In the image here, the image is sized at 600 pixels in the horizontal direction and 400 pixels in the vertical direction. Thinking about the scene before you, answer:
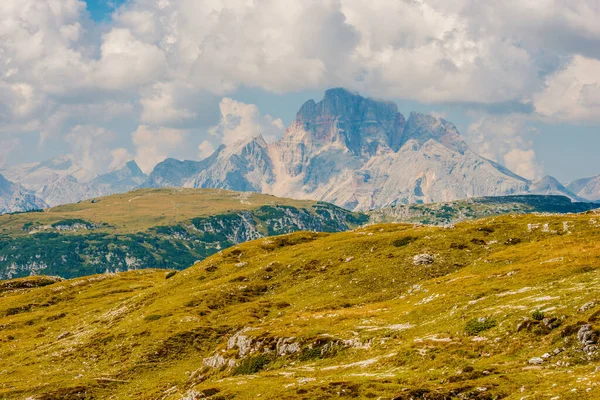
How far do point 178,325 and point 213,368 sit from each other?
25295 millimetres

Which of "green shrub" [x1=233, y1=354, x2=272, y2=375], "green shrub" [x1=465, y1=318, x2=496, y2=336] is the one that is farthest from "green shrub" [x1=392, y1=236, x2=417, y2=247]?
"green shrub" [x1=465, y1=318, x2=496, y2=336]

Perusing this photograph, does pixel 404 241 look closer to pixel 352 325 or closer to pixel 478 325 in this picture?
pixel 352 325

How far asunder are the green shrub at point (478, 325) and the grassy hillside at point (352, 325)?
15cm

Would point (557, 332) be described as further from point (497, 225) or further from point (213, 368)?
point (497, 225)

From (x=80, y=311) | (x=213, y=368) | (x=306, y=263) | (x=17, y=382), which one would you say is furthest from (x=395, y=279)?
(x=80, y=311)

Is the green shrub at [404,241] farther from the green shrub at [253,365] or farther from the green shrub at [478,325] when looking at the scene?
the green shrub at [478,325]

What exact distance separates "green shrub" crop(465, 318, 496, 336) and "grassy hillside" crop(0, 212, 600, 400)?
0.50ft

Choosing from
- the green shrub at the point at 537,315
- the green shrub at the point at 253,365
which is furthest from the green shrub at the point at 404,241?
the green shrub at the point at 537,315

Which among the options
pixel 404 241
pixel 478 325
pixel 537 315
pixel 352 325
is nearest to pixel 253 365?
pixel 352 325

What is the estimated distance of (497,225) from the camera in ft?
339

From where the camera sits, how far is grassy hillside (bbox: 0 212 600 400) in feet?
139

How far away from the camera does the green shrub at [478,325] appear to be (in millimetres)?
49406

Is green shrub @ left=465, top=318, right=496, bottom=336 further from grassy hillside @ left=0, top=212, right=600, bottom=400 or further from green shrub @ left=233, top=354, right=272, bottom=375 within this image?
green shrub @ left=233, top=354, right=272, bottom=375

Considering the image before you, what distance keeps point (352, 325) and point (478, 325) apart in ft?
60.7
